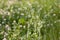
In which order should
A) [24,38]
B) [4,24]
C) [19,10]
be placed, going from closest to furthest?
[24,38], [4,24], [19,10]

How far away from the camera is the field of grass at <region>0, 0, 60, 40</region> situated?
2.81m

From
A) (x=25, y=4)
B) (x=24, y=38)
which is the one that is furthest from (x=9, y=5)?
(x=24, y=38)

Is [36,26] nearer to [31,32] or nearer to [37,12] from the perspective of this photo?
[31,32]

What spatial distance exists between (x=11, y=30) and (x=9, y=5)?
2.35ft

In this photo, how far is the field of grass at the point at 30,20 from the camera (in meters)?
2.81

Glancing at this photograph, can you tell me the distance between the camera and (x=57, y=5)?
3.43 metres

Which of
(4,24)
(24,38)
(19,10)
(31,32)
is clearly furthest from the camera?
(19,10)

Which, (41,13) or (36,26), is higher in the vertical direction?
(41,13)

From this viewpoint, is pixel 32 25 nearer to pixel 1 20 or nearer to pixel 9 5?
pixel 1 20

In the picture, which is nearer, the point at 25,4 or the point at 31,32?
the point at 31,32

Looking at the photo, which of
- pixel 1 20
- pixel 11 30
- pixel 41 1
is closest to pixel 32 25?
pixel 11 30

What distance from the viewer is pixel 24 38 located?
274 centimetres

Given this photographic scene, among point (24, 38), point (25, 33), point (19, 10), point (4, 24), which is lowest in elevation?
point (24, 38)

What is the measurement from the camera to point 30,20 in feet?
9.75
